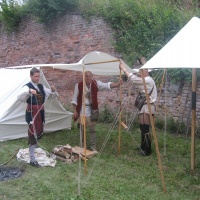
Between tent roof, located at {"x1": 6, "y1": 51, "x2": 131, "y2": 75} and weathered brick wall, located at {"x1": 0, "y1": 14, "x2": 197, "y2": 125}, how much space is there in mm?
1497

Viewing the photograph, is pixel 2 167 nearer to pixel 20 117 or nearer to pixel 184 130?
pixel 20 117

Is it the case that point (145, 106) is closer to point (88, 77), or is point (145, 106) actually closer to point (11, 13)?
point (88, 77)

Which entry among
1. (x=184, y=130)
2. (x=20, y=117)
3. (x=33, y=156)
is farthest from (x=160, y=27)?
(x=33, y=156)

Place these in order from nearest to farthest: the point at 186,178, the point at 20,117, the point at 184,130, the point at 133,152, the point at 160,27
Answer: the point at 186,178 → the point at 133,152 → the point at 20,117 → the point at 184,130 → the point at 160,27

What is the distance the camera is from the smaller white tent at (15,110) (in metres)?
5.96

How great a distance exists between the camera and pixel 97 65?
530 centimetres

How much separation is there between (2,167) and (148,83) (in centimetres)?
251

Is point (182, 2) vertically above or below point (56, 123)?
above

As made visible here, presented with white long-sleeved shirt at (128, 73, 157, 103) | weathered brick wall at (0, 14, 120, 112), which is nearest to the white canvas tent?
white long-sleeved shirt at (128, 73, 157, 103)

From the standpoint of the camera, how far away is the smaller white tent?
5.96 metres

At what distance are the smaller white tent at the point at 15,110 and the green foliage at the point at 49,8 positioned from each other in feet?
10.5

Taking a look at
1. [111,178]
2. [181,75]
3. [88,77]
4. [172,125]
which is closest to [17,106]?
[88,77]

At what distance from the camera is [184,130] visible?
6.57 meters

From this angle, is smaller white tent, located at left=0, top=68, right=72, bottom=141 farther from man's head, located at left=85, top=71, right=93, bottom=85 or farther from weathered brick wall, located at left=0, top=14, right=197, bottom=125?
weathered brick wall, located at left=0, top=14, right=197, bottom=125
